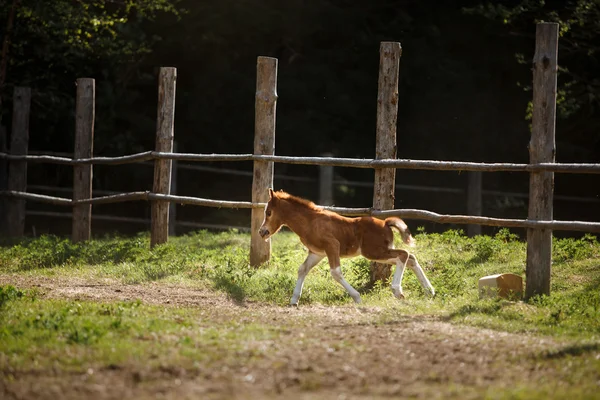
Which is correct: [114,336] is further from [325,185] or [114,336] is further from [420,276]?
[325,185]

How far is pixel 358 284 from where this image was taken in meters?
10.6

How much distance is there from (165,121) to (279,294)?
434 cm

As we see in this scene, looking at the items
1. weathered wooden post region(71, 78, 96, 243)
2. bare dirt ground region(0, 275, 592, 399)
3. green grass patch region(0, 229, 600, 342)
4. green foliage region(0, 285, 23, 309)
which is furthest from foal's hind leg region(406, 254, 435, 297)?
weathered wooden post region(71, 78, 96, 243)

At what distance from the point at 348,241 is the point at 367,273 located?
46.9 inches

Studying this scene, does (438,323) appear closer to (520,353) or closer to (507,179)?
(520,353)

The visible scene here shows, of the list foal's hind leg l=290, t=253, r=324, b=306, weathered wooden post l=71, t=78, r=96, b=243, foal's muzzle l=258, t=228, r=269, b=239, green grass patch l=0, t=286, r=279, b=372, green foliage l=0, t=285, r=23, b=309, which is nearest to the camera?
green grass patch l=0, t=286, r=279, b=372

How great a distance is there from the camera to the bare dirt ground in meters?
5.64

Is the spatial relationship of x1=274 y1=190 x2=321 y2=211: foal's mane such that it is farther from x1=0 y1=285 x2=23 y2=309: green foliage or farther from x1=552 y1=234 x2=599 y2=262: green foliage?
x1=552 y1=234 x2=599 y2=262: green foliage

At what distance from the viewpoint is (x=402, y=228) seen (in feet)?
31.4

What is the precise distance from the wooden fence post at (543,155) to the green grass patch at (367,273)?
0.33 metres

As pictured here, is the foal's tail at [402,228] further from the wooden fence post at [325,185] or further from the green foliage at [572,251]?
the wooden fence post at [325,185]

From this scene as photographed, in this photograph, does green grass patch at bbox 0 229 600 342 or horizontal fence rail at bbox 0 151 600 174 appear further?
horizontal fence rail at bbox 0 151 600 174

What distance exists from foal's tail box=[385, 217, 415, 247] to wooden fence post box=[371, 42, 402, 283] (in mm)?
752

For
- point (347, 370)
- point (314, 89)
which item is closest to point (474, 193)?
point (314, 89)
